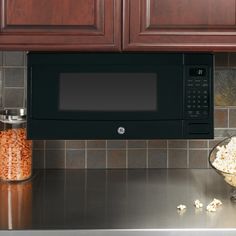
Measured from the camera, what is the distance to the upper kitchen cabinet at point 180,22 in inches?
63.5

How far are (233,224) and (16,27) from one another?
91cm

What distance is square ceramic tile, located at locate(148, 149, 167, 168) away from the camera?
1979 mm

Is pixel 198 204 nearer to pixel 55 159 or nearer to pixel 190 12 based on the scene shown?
pixel 190 12

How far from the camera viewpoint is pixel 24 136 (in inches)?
69.1

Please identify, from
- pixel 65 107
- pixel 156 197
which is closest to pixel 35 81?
pixel 65 107

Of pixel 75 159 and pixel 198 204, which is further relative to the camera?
pixel 75 159

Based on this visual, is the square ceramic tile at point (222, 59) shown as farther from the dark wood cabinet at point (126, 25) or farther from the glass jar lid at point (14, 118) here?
the glass jar lid at point (14, 118)

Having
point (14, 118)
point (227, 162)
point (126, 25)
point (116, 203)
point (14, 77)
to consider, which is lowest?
point (116, 203)

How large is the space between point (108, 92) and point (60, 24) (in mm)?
277

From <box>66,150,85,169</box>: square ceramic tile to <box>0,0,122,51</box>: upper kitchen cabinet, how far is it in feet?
1.65

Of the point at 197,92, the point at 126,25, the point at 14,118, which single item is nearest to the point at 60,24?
the point at 126,25

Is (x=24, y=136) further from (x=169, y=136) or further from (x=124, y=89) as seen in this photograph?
(x=169, y=136)

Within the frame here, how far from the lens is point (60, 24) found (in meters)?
1.61

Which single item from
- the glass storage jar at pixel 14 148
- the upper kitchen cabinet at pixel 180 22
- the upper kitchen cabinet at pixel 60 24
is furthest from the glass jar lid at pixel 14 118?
the upper kitchen cabinet at pixel 180 22
